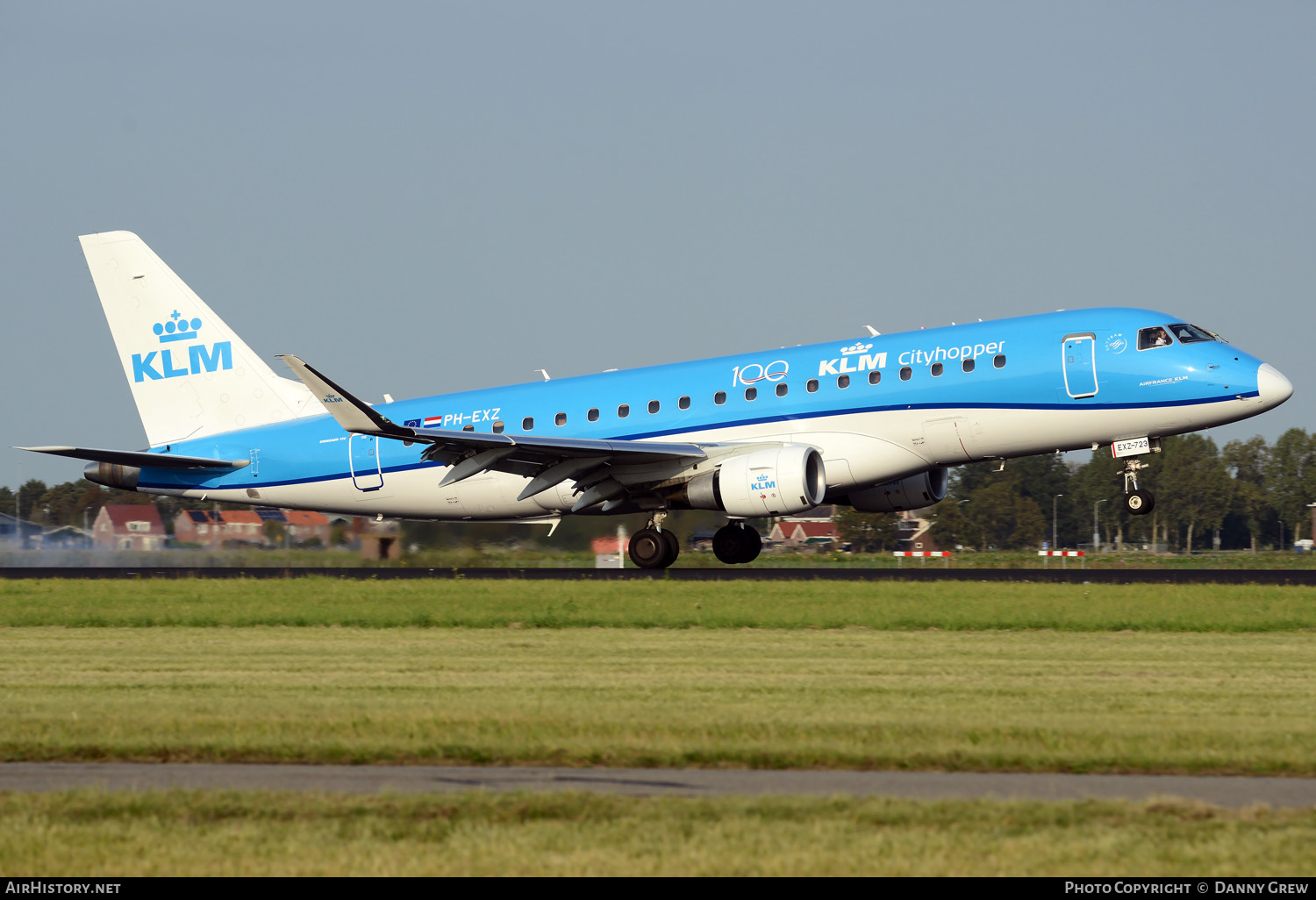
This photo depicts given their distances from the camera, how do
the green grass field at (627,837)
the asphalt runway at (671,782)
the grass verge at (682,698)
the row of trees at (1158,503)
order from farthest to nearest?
the row of trees at (1158,503), the grass verge at (682,698), the asphalt runway at (671,782), the green grass field at (627,837)

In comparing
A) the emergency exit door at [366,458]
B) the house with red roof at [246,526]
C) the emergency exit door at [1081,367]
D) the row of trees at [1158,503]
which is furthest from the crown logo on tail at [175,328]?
the row of trees at [1158,503]

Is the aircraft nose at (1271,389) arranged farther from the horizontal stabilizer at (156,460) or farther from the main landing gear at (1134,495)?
the horizontal stabilizer at (156,460)

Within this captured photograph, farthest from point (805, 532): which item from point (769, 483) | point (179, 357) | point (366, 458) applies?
point (769, 483)

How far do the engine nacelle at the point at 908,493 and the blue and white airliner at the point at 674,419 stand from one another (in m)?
0.06

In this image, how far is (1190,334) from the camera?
2716 cm

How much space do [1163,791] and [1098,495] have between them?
120 metres

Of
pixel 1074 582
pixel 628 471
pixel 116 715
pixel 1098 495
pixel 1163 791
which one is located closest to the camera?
pixel 1163 791

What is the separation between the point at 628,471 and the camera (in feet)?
98.6

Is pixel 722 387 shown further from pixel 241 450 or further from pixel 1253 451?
pixel 1253 451

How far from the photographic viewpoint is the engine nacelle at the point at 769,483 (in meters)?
27.9

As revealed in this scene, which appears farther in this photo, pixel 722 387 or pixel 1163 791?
pixel 722 387

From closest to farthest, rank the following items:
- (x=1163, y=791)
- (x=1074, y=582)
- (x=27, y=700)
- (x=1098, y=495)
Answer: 1. (x=1163, y=791)
2. (x=27, y=700)
3. (x=1074, y=582)
4. (x=1098, y=495)

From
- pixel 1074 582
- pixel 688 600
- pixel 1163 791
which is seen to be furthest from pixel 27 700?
pixel 1074 582

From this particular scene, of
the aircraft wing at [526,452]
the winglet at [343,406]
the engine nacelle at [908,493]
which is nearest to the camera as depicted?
the winglet at [343,406]
